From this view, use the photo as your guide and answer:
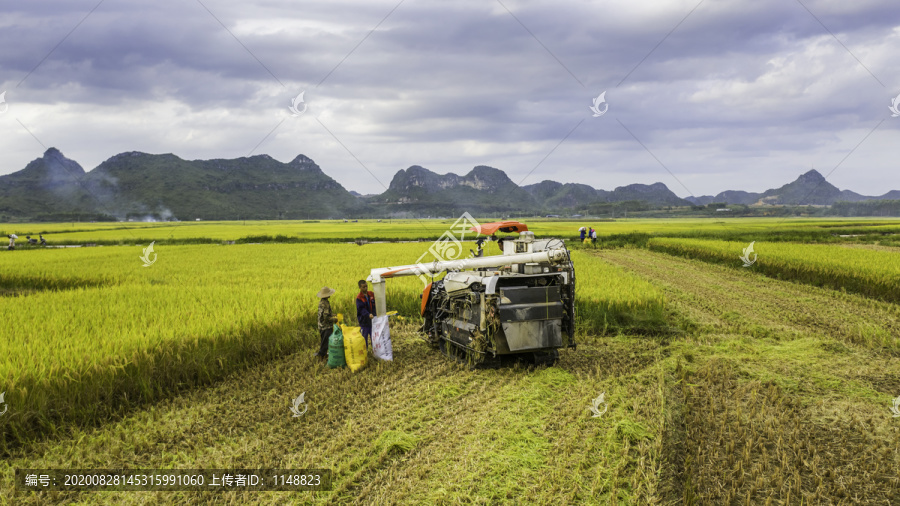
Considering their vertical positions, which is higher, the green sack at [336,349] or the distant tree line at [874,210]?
the green sack at [336,349]

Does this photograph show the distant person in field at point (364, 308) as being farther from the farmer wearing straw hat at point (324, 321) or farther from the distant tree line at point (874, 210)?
the distant tree line at point (874, 210)

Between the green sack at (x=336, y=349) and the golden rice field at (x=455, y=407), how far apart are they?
25 centimetres

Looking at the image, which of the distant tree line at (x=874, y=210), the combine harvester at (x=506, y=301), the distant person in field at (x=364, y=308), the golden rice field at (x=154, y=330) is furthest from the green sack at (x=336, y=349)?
the distant tree line at (x=874, y=210)

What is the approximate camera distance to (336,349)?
26.9 feet

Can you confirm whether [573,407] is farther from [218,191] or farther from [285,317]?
[218,191]

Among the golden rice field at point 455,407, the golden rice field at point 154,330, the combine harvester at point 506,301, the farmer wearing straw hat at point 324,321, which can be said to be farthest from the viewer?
the farmer wearing straw hat at point 324,321

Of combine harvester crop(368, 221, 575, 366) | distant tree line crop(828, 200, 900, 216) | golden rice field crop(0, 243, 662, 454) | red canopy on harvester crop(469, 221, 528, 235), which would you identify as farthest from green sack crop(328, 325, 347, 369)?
distant tree line crop(828, 200, 900, 216)

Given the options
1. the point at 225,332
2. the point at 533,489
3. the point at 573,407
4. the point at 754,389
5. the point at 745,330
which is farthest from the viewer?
the point at 745,330

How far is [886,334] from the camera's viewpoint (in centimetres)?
1019

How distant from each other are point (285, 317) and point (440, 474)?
620 cm

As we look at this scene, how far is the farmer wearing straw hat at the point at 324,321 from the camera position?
854 cm

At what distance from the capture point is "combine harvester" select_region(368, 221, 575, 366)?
7555 mm

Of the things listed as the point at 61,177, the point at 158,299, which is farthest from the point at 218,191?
the point at 158,299

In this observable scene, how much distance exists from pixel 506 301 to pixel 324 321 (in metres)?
3.27
